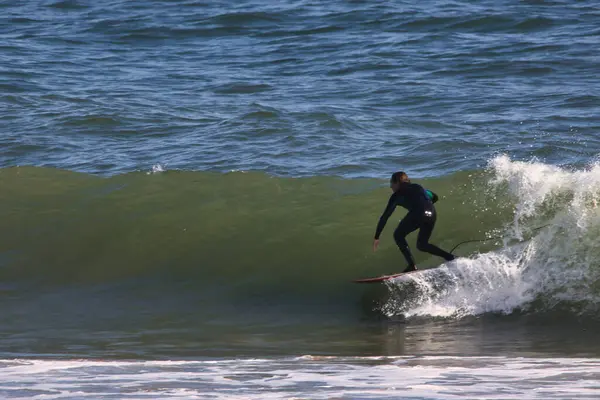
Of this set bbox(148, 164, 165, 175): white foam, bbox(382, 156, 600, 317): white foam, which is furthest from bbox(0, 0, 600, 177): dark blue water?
bbox(382, 156, 600, 317): white foam

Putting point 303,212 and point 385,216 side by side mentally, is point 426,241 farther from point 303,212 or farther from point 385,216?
point 303,212

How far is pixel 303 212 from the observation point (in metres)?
12.9

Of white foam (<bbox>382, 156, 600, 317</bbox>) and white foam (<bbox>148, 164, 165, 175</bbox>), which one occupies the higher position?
white foam (<bbox>148, 164, 165, 175</bbox>)

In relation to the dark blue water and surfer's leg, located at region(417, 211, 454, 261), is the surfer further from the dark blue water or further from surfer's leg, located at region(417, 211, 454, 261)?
the dark blue water

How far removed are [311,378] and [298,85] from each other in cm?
1271

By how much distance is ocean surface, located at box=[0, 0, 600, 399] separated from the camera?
8203 millimetres

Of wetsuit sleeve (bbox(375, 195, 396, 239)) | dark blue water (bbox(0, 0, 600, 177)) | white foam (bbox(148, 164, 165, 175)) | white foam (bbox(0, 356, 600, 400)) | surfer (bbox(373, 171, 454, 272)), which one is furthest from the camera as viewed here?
dark blue water (bbox(0, 0, 600, 177))

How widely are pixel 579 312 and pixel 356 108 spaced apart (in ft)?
28.2

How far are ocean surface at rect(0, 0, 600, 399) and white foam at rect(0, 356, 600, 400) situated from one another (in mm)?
40

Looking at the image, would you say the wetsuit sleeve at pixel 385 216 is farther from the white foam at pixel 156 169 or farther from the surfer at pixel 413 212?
the white foam at pixel 156 169

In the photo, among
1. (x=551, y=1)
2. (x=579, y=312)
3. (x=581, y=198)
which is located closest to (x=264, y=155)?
(x=581, y=198)

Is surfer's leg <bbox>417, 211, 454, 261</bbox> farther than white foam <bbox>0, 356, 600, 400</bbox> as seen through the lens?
Yes

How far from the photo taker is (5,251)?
12359mm

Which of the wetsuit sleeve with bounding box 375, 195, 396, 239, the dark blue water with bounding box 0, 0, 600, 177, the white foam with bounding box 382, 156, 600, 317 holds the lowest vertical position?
the white foam with bounding box 382, 156, 600, 317
